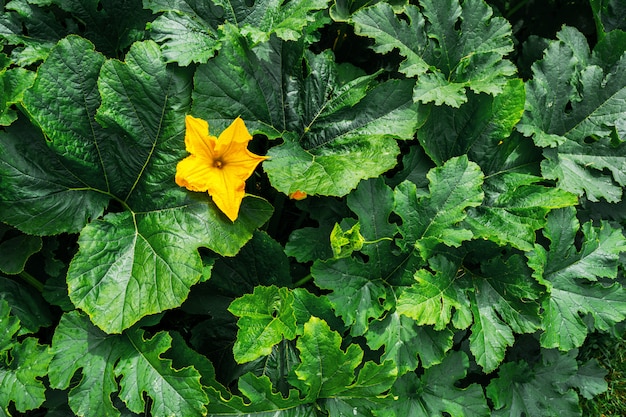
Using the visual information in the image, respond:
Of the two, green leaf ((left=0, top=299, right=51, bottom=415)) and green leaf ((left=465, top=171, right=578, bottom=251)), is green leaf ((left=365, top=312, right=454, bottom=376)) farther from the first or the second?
green leaf ((left=0, top=299, right=51, bottom=415))

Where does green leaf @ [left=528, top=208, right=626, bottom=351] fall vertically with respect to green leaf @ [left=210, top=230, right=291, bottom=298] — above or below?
above

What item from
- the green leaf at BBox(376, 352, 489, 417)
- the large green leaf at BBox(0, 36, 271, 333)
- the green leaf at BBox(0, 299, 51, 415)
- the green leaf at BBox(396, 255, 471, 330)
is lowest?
the green leaf at BBox(376, 352, 489, 417)

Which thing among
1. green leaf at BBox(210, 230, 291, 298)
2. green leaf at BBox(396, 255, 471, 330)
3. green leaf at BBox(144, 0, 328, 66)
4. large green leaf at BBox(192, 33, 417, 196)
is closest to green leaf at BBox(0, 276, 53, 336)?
→ green leaf at BBox(210, 230, 291, 298)

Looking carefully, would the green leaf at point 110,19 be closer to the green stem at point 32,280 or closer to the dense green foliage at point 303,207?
the dense green foliage at point 303,207

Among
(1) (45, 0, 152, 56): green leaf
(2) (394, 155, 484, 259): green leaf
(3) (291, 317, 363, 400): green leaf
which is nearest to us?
(3) (291, 317, 363, 400): green leaf

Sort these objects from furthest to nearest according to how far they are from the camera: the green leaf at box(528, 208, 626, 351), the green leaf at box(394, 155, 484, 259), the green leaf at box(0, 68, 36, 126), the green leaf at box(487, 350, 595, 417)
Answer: the green leaf at box(487, 350, 595, 417) → the green leaf at box(528, 208, 626, 351) → the green leaf at box(394, 155, 484, 259) → the green leaf at box(0, 68, 36, 126)

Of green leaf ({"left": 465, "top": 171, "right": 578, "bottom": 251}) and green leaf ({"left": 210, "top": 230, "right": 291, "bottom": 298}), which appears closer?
green leaf ({"left": 465, "top": 171, "right": 578, "bottom": 251})

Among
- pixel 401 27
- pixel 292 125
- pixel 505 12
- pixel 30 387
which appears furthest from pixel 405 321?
pixel 505 12
